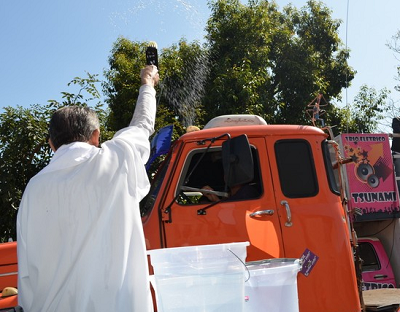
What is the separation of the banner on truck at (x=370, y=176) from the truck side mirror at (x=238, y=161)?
147 inches

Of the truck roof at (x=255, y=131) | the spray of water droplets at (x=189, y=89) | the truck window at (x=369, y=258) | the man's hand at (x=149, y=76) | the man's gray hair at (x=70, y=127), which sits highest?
the spray of water droplets at (x=189, y=89)

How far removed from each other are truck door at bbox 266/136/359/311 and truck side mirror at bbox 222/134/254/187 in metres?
0.57

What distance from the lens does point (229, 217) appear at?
419 centimetres

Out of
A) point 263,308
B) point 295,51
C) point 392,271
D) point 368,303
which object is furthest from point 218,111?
point 263,308

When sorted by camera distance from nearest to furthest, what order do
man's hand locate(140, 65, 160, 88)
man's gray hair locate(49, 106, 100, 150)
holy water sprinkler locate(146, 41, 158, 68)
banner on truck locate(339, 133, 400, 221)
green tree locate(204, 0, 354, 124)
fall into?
man's gray hair locate(49, 106, 100, 150) → man's hand locate(140, 65, 160, 88) → holy water sprinkler locate(146, 41, 158, 68) → banner on truck locate(339, 133, 400, 221) → green tree locate(204, 0, 354, 124)

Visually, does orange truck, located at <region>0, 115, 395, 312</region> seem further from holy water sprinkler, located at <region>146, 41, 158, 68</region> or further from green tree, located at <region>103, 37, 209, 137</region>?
green tree, located at <region>103, 37, 209, 137</region>

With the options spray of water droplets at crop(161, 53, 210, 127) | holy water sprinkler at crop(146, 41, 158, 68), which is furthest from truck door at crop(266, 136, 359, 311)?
spray of water droplets at crop(161, 53, 210, 127)

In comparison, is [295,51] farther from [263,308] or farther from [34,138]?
[263,308]

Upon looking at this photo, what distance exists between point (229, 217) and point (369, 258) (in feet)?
12.0

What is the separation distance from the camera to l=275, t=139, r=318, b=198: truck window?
14.7ft

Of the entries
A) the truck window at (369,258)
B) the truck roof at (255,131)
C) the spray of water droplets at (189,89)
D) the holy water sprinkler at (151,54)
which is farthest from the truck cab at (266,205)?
the spray of water droplets at (189,89)

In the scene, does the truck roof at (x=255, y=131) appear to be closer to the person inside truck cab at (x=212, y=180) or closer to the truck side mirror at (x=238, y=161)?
the person inside truck cab at (x=212, y=180)

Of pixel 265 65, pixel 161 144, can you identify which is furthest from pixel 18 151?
pixel 265 65

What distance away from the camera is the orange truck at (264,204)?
13.5ft
